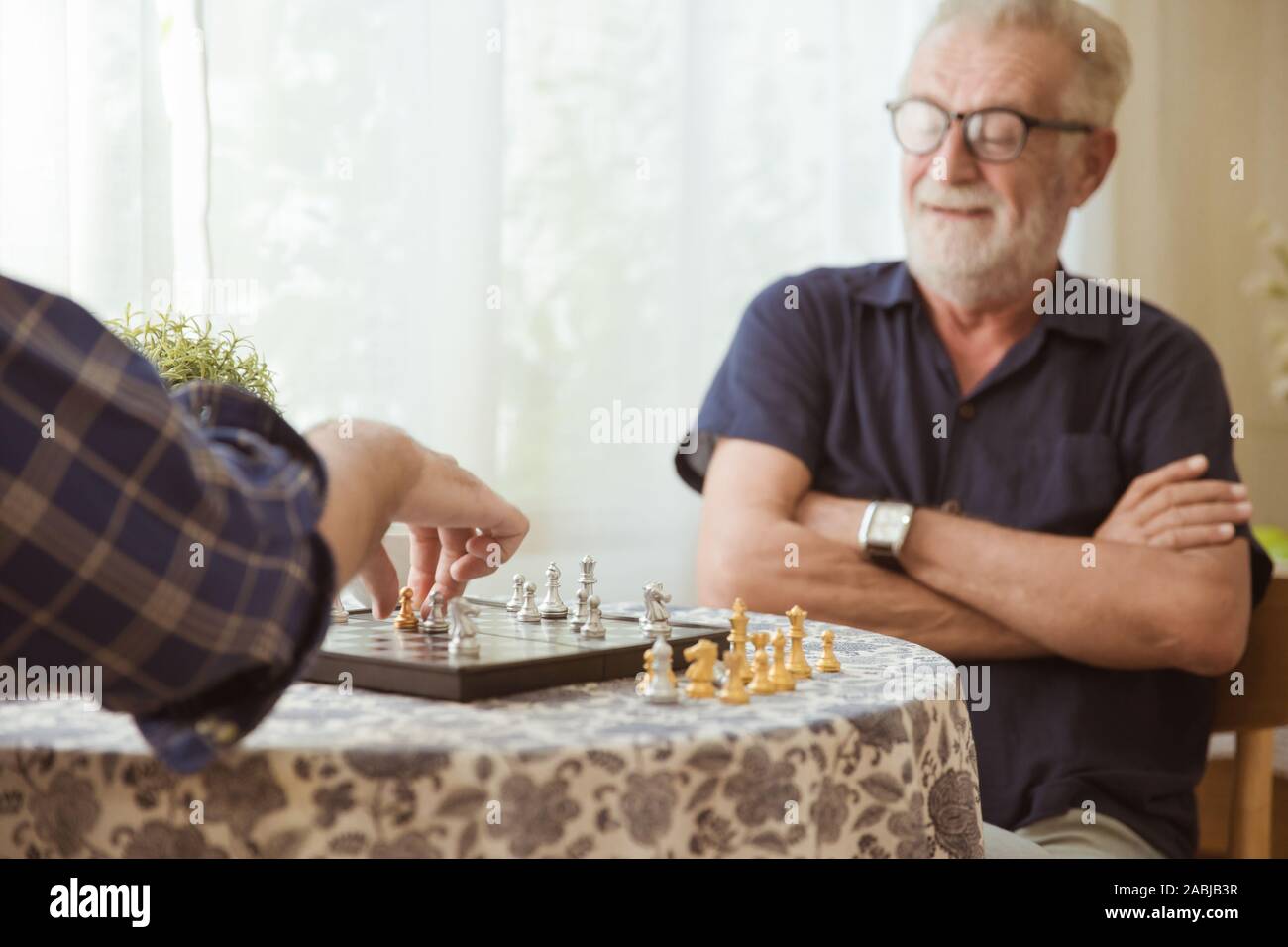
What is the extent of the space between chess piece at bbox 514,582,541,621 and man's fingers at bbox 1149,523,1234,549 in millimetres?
997

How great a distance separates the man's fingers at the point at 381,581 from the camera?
124 centimetres

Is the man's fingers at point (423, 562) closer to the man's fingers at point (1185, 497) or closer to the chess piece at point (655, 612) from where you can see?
the chess piece at point (655, 612)

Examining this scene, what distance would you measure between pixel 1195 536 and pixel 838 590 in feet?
1.69

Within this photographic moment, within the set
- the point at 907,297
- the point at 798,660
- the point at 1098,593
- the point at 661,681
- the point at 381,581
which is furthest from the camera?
the point at 907,297

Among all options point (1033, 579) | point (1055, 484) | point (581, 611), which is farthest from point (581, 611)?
point (1055, 484)

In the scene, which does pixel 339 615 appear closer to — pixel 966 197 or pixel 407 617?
pixel 407 617

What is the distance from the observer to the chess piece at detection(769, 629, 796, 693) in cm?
106

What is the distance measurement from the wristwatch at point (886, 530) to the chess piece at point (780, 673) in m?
0.79

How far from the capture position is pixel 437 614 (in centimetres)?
119

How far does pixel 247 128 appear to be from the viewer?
2145mm

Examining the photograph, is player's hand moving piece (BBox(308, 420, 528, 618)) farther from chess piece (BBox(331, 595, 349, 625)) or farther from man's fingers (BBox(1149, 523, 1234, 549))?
man's fingers (BBox(1149, 523, 1234, 549))

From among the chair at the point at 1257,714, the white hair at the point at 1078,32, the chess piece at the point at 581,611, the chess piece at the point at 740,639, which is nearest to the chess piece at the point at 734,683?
the chess piece at the point at 740,639
